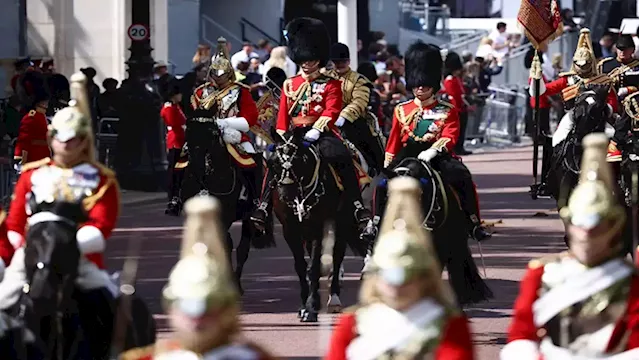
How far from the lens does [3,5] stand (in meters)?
26.1

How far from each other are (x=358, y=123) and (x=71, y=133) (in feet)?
22.2

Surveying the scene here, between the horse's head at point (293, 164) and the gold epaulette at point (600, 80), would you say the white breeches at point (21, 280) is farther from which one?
the gold epaulette at point (600, 80)

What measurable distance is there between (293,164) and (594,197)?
7.37 metres

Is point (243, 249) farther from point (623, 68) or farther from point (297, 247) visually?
point (623, 68)

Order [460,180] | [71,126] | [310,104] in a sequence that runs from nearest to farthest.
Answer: [71,126], [460,180], [310,104]

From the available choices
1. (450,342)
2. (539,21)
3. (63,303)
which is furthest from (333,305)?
(450,342)

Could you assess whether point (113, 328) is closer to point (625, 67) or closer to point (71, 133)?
point (71, 133)

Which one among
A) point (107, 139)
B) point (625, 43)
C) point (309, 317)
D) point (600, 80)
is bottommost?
point (107, 139)

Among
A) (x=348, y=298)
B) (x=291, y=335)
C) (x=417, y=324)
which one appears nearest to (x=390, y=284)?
(x=417, y=324)

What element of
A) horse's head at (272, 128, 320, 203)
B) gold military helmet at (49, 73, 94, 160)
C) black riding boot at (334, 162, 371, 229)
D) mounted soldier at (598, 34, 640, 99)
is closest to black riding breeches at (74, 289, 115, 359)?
gold military helmet at (49, 73, 94, 160)

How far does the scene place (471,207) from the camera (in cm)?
1402

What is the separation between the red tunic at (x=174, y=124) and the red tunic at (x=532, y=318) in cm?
1007

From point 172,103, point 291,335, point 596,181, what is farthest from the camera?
point 172,103

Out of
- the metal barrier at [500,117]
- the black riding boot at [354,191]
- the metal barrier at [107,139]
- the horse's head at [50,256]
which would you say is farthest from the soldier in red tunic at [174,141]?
the metal barrier at [500,117]
